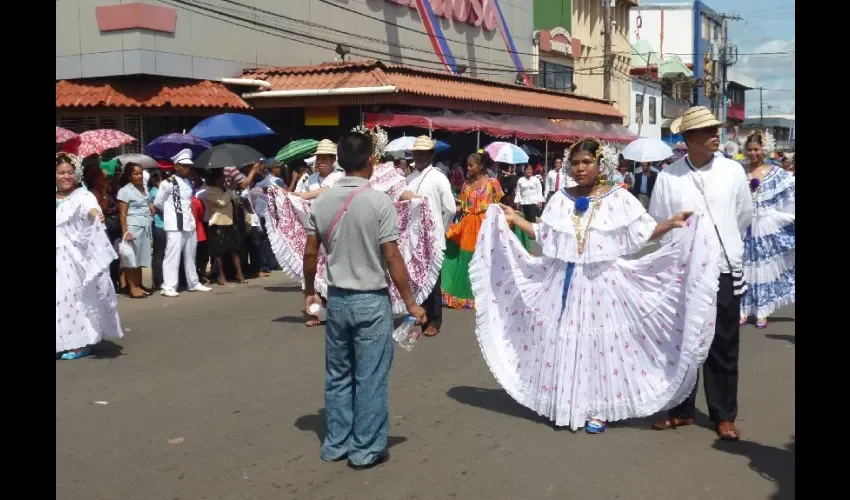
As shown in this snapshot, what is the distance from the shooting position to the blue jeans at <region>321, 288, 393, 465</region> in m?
5.04

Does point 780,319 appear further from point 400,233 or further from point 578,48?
point 578,48

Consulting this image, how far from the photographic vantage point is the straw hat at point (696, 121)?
5.57m

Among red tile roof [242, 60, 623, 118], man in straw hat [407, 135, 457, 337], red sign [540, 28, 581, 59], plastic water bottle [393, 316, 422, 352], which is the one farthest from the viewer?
red sign [540, 28, 581, 59]

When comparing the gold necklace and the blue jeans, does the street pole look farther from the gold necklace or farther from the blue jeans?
the blue jeans

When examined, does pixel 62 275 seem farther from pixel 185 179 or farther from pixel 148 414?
pixel 185 179

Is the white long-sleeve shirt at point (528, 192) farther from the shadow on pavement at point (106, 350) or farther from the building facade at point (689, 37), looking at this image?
the building facade at point (689, 37)

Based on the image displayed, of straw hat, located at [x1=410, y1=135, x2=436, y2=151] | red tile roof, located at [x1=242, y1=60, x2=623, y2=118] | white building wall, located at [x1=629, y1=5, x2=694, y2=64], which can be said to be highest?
white building wall, located at [x1=629, y1=5, x2=694, y2=64]

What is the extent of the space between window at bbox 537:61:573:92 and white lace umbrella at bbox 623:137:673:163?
37.7 ft

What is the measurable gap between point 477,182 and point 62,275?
4.53 m

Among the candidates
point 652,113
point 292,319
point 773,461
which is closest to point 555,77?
point 652,113

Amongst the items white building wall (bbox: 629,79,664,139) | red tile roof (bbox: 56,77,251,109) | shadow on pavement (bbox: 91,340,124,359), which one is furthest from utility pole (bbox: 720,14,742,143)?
shadow on pavement (bbox: 91,340,124,359)

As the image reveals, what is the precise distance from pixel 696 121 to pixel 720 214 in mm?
582
